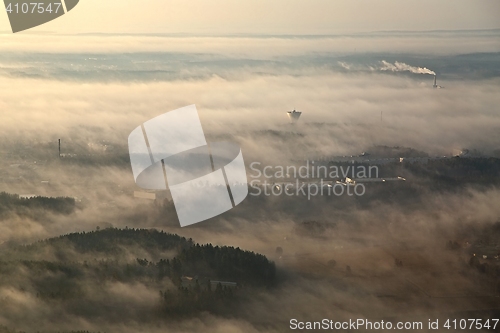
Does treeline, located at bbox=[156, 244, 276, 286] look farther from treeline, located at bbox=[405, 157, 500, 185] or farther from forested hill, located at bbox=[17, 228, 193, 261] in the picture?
treeline, located at bbox=[405, 157, 500, 185]

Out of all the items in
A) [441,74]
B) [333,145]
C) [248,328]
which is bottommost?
[248,328]

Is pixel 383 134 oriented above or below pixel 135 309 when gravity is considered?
above

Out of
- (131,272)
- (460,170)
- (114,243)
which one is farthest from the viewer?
(460,170)

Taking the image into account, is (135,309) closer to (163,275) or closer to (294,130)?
(163,275)

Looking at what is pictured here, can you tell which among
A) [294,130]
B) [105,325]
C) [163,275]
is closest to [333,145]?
[294,130]

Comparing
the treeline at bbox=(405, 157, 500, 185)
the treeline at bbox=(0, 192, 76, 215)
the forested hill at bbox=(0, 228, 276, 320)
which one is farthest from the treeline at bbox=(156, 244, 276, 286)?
the treeline at bbox=(405, 157, 500, 185)

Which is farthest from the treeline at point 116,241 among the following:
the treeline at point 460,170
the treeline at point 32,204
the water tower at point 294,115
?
the treeline at point 460,170

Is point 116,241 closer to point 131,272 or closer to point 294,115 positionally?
point 131,272

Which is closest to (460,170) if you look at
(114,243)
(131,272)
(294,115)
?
(294,115)

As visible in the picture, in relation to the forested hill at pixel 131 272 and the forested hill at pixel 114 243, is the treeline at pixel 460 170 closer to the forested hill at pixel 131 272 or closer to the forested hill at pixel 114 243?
the forested hill at pixel 131 272
